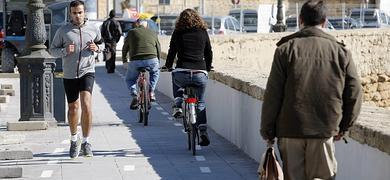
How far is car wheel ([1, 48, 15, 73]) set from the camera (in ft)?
94.8

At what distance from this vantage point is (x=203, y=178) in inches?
412

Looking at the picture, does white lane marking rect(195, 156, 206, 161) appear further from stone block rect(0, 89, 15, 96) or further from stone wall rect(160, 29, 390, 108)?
stone wall rect(160, 29, 390, 108)

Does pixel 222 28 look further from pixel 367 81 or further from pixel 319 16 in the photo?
pixel 319 16

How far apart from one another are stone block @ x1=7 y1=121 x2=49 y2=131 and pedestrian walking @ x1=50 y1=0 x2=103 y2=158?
2.99 m

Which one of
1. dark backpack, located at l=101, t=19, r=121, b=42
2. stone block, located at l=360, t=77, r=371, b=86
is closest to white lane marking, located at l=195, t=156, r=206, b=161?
dark backpack, located at l=101, t=19, r=121, b=42

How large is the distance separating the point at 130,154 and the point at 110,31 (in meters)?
15.5

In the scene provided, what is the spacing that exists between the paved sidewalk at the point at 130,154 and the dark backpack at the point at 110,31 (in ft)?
33.8

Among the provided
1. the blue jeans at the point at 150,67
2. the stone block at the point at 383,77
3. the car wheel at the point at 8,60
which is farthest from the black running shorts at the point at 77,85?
the stone block at the point at 383,77

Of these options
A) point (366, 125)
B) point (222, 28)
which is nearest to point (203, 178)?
point (366, 125)

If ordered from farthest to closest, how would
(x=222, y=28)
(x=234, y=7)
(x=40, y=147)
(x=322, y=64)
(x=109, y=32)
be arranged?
1. (x=234, y=7)
2. (x=222, y=28)
3. (x=109, y=32)
4. (x=40, y=147)
5. (x=322, y=64)

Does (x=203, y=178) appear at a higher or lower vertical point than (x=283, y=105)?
lower

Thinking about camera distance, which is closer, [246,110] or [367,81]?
[246,110]

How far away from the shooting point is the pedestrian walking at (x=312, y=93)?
6.82 meters

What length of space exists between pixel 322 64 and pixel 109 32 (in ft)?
68.7
